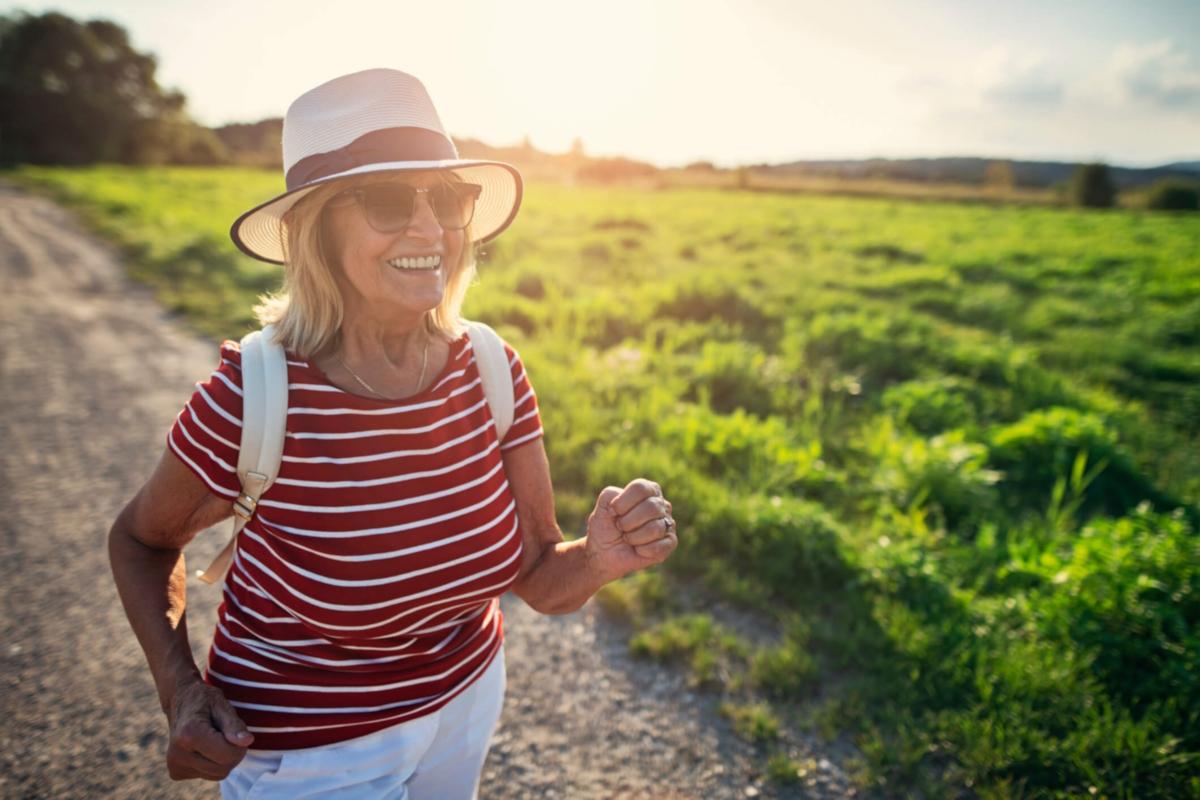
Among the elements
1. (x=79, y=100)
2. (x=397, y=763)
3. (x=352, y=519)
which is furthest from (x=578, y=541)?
(x=79, y=100)

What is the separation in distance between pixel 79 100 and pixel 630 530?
1970 inches

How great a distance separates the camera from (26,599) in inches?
114

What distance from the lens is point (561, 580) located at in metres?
1.53

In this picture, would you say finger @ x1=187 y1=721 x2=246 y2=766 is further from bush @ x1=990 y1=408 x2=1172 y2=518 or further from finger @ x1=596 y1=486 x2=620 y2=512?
bush @ x1=990 y1=408 x2=1172 y2=518

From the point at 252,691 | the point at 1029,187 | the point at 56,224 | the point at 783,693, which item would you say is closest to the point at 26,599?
the point at 252,691

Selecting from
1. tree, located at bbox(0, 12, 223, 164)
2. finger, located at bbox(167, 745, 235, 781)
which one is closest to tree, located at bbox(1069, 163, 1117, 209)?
finger, located at bbox(167, 745, 235, 781)

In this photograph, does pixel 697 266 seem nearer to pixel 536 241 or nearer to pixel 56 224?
pixel 536 241

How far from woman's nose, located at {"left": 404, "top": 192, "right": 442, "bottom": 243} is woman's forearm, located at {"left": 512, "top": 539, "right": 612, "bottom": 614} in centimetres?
77

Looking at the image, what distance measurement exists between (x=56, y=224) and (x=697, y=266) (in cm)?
1360

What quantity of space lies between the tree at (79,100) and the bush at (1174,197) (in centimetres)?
5787

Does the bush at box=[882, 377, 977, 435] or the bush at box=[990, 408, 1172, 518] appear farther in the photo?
the bush at box=[882, 377, 977, 435]

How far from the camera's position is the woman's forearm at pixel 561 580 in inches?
58.1

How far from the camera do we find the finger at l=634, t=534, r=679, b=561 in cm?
131

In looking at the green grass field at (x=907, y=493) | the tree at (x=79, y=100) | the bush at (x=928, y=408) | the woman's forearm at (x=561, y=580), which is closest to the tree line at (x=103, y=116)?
the tree at (x=79, y=100)
